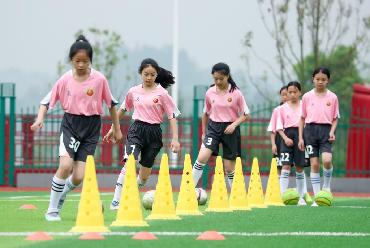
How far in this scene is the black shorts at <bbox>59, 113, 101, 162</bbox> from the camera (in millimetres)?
13953

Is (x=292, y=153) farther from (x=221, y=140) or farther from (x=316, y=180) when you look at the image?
(x=221, y=140)

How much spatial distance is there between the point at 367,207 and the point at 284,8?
20648 mm

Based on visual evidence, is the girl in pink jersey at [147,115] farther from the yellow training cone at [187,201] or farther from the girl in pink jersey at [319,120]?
the girl in pink jersey at [319,120]

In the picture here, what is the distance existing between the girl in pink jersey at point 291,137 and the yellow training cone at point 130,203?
327 inches

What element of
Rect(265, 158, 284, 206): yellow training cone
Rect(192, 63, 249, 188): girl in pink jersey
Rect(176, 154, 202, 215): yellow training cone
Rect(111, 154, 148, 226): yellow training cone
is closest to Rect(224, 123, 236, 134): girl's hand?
Rect(192, 63, 249, 188): girl in pink jersey

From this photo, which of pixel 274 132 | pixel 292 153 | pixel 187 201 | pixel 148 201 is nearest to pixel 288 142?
pixel 292 153

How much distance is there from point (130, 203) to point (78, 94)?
2083 millimetres

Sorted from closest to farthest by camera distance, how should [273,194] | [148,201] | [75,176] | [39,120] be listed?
[39,120] → [75,176] → [148,201] → [273,194]

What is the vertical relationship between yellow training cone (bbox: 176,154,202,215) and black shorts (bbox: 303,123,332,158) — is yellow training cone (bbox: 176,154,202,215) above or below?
below

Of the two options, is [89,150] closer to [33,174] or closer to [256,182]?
[256,182]

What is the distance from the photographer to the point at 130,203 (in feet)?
40.4

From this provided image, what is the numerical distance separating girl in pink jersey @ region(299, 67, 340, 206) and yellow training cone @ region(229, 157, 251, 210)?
3.20 metres

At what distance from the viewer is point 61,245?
35.4ft

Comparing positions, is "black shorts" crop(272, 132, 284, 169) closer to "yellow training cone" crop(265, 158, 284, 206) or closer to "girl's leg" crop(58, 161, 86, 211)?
"yellow training cone" crop(265, 158, 284, 206)
